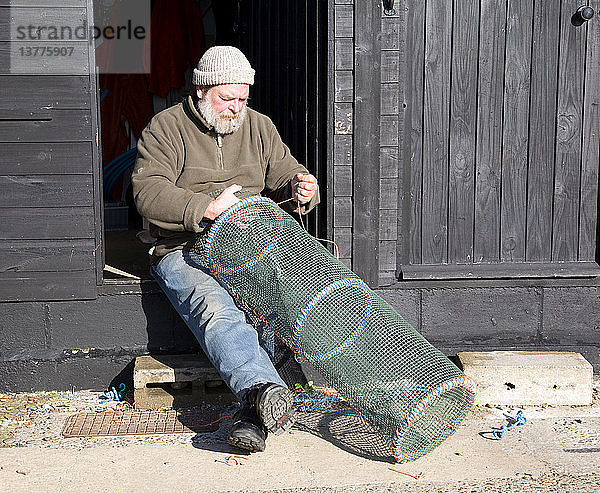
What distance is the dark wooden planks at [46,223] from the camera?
4.51 meters

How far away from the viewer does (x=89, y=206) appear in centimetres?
454

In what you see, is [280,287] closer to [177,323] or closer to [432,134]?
[177,323]

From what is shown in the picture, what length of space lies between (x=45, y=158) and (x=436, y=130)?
2.07 m

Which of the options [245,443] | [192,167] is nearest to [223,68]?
[192,167]

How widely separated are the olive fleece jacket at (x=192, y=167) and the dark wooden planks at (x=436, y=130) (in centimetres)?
75

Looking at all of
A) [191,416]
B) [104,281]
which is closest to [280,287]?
[191,416]

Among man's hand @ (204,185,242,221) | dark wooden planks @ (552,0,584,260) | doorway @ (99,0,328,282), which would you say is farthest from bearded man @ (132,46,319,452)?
dark wooden planks @ (552,0,584,260)

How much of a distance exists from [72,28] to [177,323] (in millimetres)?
1601

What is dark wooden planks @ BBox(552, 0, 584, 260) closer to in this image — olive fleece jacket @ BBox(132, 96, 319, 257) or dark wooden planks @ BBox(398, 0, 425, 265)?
dark wooden planks @ BBox(398, 0, 425, 265)

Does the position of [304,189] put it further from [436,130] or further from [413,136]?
[436,130]

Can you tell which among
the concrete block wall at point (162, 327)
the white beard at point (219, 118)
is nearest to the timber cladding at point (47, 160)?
the concrete block wall at point (162, 327)

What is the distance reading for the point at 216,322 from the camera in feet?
13.3

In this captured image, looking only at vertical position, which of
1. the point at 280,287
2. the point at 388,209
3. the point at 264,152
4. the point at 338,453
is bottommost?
the point at 338,453

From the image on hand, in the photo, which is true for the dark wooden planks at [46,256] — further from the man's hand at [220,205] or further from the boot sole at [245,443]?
the boot sole at [245,443]
